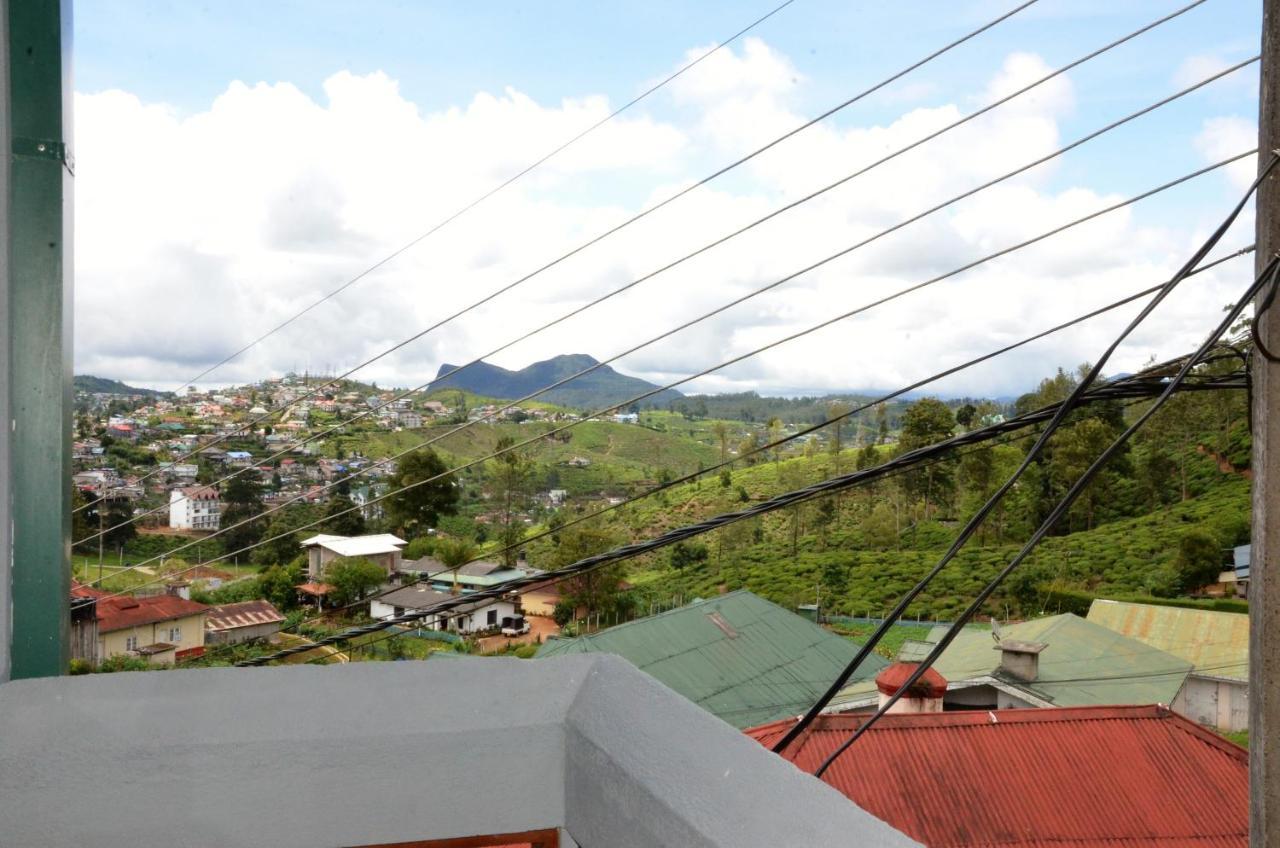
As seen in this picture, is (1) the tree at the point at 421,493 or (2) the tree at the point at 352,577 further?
(2) the tree at the point at 352,577

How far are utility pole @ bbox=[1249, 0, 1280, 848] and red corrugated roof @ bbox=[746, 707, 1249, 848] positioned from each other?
3585 millimetres

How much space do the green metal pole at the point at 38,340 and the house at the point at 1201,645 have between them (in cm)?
1232

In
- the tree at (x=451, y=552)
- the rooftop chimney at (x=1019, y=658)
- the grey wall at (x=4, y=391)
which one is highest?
the grey wall at (x=4, y=391)

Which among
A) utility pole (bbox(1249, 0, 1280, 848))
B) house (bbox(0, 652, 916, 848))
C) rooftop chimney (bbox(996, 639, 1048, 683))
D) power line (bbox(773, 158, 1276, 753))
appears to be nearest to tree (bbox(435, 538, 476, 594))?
rooftop chimney (bbox(996, 639, 1048, 683))

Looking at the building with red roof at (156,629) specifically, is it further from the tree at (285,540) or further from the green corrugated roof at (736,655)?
the green corrugated roof at (736,655)

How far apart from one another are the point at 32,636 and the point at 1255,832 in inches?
52.5

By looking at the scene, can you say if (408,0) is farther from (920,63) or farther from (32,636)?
(32,636)

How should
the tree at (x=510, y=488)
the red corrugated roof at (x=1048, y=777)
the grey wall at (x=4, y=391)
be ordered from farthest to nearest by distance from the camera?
the tree at (x=510, y=488), the red corrugated roof at (x=1048, y=777), the grey wall at (x=4, y=391)

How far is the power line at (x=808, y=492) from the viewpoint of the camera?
1446 mm

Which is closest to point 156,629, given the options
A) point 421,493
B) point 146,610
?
point 146,610

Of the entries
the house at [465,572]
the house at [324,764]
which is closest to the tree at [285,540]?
the house at [465,572]

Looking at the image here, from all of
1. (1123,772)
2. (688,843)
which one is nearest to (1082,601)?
(1123,772)

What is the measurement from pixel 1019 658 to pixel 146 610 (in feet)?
25.1

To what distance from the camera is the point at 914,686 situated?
4.38 metres
